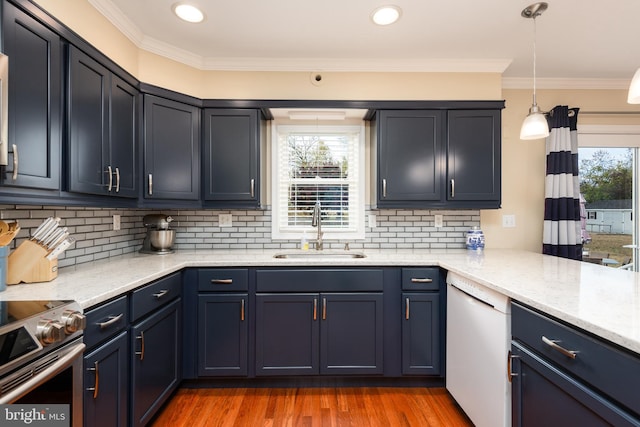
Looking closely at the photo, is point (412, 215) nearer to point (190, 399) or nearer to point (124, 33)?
point (190, 399)

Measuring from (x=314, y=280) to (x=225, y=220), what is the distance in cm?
108

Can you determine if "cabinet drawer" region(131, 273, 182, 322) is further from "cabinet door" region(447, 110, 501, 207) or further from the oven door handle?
"cabinet door" region(447, 110, 501, 207)

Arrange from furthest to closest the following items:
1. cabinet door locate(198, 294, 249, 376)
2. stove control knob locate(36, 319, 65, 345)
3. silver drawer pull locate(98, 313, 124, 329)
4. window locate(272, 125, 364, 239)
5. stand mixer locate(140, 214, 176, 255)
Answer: window locate(272, 125, 364, 239)
stand mixer locate(140, 214, 176, 255)
cabinet door locate(198, 294, 249, 376)
silver drawer pull locate(98, 313, 124, 329)
stove control knob locate(36, 319, 65, 345)

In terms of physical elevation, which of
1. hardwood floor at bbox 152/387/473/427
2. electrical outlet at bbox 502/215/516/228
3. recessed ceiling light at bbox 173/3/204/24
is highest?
recessed ceiling light at bbox 173/3/204/24

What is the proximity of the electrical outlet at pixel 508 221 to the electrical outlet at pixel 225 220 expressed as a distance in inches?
101

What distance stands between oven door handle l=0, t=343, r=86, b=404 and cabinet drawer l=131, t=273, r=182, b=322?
424 millimetres

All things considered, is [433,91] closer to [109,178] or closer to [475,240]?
[475,240]

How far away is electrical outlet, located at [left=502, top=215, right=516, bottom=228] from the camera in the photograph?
9.42 feet

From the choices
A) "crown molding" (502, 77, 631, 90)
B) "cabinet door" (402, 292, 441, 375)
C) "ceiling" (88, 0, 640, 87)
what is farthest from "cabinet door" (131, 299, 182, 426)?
"crown molding" (502, 77, 631, 90)

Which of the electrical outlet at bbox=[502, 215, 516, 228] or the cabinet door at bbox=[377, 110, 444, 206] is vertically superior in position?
the cabinet door at bbox=[377, 110, 444, 206]

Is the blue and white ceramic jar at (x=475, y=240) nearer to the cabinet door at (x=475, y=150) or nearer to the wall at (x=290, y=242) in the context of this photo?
the wall at (x=290, y=242)

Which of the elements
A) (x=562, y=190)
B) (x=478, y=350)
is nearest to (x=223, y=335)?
(x=478, y=350)

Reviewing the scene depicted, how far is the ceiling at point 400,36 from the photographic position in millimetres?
1938

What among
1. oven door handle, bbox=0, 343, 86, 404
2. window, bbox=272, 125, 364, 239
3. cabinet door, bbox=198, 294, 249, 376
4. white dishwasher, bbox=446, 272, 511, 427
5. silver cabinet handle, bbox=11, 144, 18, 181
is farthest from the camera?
window, bbox=272, 125, 364, 239
